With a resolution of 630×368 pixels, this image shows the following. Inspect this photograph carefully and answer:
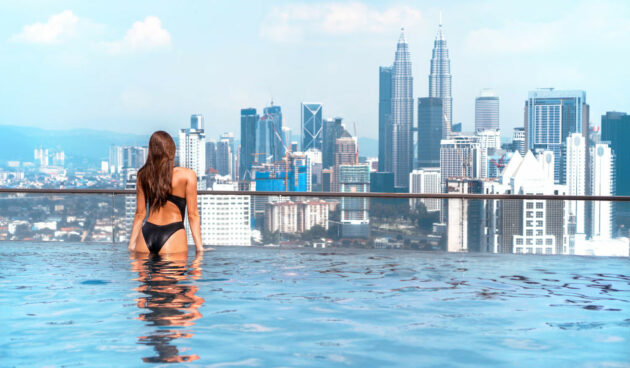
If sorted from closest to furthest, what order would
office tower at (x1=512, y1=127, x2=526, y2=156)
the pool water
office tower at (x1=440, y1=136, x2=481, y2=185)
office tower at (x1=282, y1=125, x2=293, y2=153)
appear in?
the pool water → office tower at (x1=440, y1=136, x2=481, y2=185) → office tower at (x1=282, y1=125, x2=293, y2=153) → office tower at (x1=512, y1=127, x2=526, y2=156)

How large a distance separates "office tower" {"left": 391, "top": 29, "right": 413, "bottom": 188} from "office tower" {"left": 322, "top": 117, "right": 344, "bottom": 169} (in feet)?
15.4

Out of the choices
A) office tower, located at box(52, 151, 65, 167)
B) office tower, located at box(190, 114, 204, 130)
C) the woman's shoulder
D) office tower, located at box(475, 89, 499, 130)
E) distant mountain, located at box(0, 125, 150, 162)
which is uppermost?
office tower, located at box(475, 89, 499, 130)

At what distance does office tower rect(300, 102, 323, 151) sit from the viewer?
58.1 m

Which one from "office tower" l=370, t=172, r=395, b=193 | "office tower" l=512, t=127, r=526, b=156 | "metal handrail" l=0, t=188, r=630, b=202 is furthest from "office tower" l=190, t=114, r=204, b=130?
"metal handrail" l=0, t=188, r=630, b=202

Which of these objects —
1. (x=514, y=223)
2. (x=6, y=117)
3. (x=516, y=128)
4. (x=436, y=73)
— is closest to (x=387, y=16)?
(x=436, y=73)

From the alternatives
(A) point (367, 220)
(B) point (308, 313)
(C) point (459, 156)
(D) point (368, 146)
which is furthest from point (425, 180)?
(B) point (308, 313)

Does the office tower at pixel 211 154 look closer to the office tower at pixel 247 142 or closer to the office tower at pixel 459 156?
the office tower at pixel 247 142

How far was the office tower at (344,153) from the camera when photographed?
53.7 meters

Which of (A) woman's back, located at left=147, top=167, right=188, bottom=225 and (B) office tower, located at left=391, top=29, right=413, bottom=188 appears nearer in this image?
(A) woman's back, located at left=147, top=167, right=188, bottom=225

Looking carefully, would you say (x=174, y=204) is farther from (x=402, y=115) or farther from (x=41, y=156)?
(x=402, y=115)

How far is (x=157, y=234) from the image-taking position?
16.6 feet

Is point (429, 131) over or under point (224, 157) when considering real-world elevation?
over

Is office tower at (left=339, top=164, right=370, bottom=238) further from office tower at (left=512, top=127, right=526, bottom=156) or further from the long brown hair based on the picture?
office tower at (left=512, top=127, right=526, bottom=156)

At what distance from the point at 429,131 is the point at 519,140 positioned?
9398mm
